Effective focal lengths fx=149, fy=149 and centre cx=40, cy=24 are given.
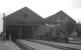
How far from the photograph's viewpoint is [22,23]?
Answer: 50.5 m

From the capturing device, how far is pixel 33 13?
52.3m

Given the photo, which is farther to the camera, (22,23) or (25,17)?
(25,17)

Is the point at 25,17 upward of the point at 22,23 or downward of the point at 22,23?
upward

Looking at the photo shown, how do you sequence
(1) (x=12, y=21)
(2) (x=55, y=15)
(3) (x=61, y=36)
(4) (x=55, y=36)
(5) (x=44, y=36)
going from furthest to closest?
1. (2) (x=55, y=15)
2. (1) (x=12, y=21)
3. (5) (x=44, y=36)
4. (4) (x=55, y=36)
5. (3) (x=61, y=36)

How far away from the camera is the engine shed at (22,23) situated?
49375mm

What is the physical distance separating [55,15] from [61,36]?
26.2 metres

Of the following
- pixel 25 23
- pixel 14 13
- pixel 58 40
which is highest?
pixel 14 13

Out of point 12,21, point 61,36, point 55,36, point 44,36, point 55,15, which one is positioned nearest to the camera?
A: point 61,36

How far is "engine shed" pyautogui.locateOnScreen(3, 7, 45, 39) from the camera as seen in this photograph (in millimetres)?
49375

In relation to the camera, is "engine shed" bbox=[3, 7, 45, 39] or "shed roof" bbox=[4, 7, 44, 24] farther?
"shed roof" bbox=[4, 7, 44, 24]

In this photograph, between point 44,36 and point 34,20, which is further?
point 34,20

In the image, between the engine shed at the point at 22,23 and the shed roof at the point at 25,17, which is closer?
the engine shed at the point at 22,23

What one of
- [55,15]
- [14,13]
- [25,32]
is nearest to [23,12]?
[14,13]

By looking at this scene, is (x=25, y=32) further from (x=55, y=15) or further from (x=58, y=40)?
(x=58, y=40)
